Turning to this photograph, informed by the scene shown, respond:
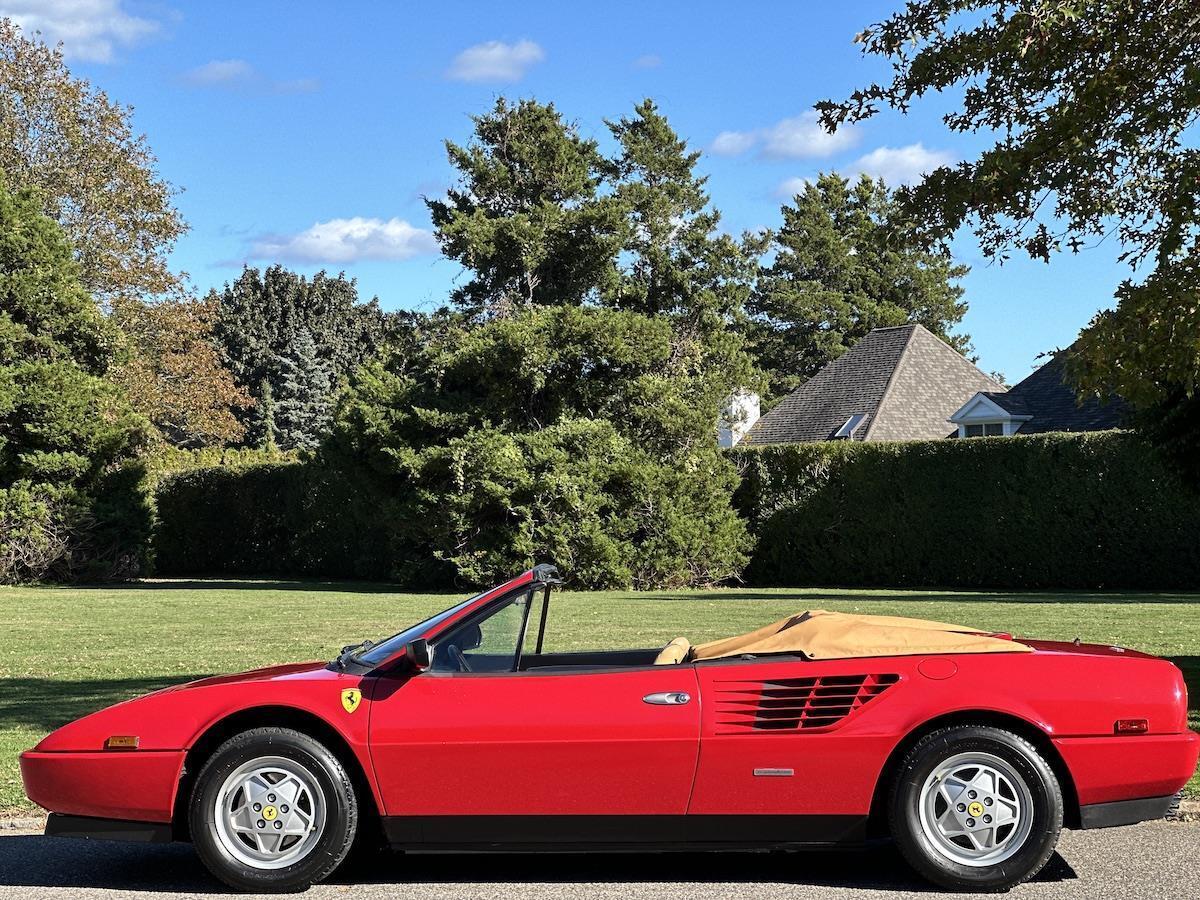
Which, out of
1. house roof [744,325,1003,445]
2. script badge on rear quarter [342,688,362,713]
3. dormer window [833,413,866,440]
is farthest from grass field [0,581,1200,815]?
house roof [744,325,1003,445]

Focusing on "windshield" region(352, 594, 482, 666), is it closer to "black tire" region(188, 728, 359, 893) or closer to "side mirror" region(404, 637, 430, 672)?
"side mirror" region(404, 637, 430, 672)

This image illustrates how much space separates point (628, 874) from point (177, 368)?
4540 cm

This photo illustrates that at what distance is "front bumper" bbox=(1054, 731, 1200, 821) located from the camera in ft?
17.7

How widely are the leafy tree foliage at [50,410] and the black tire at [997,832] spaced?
29878 millimetres

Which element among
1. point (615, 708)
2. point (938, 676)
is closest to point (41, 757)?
point (615, 708)

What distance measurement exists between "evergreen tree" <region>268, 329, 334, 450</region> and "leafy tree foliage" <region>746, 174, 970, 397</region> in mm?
22759

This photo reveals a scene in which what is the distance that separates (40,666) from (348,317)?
62747 millimetres

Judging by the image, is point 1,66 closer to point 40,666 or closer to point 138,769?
point 40,666

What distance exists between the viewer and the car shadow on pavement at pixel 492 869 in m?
5.66

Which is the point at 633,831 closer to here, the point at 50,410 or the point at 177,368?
the point at 50,410

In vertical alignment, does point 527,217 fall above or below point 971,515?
above

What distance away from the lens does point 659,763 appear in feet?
17.7

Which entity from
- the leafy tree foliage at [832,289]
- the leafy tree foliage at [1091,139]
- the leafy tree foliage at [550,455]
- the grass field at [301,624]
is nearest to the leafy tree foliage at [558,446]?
the leafy tree foliage at [550,455]

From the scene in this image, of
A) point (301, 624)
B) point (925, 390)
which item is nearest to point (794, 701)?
point (301, 624)
